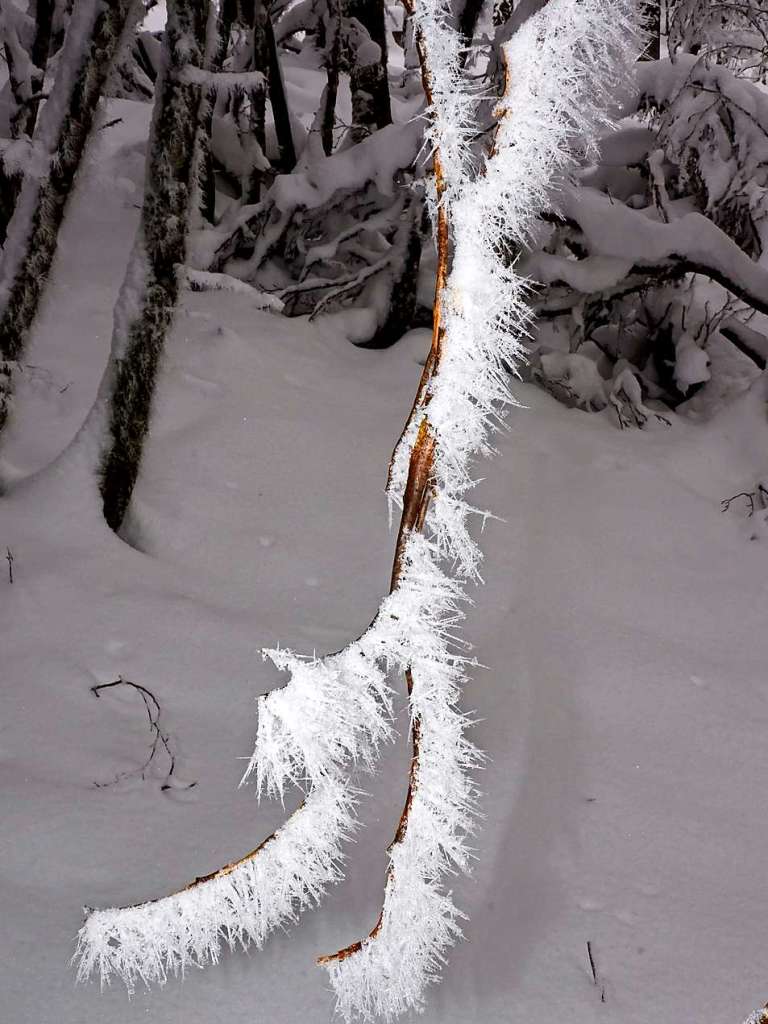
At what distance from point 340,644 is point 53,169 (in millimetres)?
1847

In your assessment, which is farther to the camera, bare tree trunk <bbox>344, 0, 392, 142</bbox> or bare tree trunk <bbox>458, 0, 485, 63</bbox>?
bare tree trunk <bbox>344, 0, 392, 142</bbox>

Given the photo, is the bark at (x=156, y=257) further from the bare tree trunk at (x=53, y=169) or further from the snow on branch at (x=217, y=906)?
the snow on branch at (x=217, y=906)

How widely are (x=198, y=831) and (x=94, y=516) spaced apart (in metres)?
1.32

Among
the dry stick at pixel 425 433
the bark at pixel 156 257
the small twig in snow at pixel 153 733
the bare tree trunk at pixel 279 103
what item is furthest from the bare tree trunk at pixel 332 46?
the dry stick at pixel 425 433

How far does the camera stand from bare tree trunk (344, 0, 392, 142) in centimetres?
498

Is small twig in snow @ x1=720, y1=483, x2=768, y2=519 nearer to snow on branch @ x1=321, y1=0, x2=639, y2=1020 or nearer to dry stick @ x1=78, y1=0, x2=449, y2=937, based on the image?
snow on branch @ x1=321, y1=0, x2=639, y2=1020

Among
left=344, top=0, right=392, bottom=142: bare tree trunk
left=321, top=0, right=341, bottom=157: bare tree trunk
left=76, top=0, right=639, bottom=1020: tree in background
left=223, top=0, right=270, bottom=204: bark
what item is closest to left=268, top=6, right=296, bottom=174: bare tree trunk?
left=223, top=0, right=270, bottom=204: bark

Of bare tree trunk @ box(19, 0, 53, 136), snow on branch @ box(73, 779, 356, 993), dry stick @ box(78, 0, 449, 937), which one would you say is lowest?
snow on branch @ box(73, 779, 356, 993)

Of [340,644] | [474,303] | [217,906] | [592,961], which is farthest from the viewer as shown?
[340,644]

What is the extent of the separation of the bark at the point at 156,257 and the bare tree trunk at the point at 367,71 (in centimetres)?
216

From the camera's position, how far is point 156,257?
304cm

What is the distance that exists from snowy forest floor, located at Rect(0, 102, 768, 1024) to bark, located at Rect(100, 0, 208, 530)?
24 centimetres

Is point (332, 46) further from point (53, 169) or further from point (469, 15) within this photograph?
point (53, 169)

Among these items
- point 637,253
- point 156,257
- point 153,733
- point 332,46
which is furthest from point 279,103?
point 153,733
